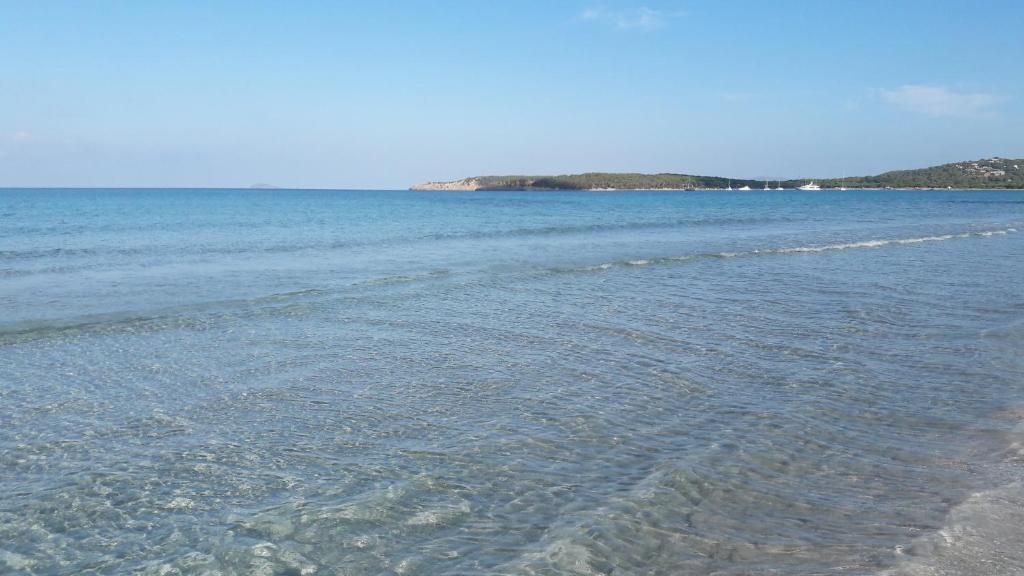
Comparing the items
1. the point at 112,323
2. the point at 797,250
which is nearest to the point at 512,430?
the point at 112,323

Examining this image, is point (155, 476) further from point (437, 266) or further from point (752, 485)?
point (437, 266)

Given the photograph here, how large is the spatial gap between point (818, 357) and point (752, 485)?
5693mm

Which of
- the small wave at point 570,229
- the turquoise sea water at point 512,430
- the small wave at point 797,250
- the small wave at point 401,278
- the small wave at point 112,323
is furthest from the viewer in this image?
the small wave at point 570,229

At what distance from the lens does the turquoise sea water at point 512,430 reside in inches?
213

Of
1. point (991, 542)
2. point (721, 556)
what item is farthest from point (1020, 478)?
point (721, 556)

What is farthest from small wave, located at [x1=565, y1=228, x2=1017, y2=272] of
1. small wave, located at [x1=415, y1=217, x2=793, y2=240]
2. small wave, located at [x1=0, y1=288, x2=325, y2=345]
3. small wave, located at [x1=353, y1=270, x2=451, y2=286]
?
small wave, located at [x1=415, y1=217, x2=793, y2=240]

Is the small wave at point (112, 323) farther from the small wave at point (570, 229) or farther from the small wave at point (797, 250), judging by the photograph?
the small wave at point (570, 229)

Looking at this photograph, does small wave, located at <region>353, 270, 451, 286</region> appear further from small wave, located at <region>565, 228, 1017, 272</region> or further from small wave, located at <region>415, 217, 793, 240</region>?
small wave, located at <region>415, 217, 793, 240</region>

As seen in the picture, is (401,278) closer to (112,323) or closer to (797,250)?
(112,323)

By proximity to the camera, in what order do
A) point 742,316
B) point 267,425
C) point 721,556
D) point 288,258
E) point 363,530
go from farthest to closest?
point 288,258, point 742,316, point 267,425, point 363,530, point 721,556

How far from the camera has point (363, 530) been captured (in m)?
5.64

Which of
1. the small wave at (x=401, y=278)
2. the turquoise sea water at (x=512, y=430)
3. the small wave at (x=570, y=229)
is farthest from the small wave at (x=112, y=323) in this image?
the small wave at (x=570, y=229)

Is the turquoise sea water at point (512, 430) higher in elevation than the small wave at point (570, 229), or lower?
lower

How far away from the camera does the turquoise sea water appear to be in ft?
17.7
